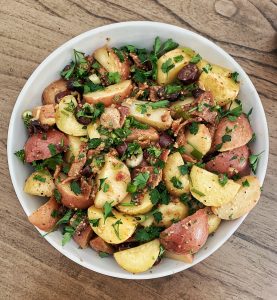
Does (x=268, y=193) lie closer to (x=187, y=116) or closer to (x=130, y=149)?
(x=187, y=116)

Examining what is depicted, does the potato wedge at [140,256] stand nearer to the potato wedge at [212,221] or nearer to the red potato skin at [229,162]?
the potato wedge at [212,221]

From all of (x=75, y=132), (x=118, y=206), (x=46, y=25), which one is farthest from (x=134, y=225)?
(x=46, y=25)

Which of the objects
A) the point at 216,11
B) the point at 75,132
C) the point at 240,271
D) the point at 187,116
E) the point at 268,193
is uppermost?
the point at 216,11

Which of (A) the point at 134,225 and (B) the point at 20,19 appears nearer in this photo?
(A) the point at 134,225

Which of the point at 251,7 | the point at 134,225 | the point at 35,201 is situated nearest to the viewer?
the point at 134,225

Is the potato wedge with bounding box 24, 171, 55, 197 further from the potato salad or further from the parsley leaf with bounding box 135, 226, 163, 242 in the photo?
the parsley leaf with bounding box 135, 226, 163, 242

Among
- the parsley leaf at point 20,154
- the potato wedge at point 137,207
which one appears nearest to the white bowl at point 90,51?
the parsley leaf at point 20,154
